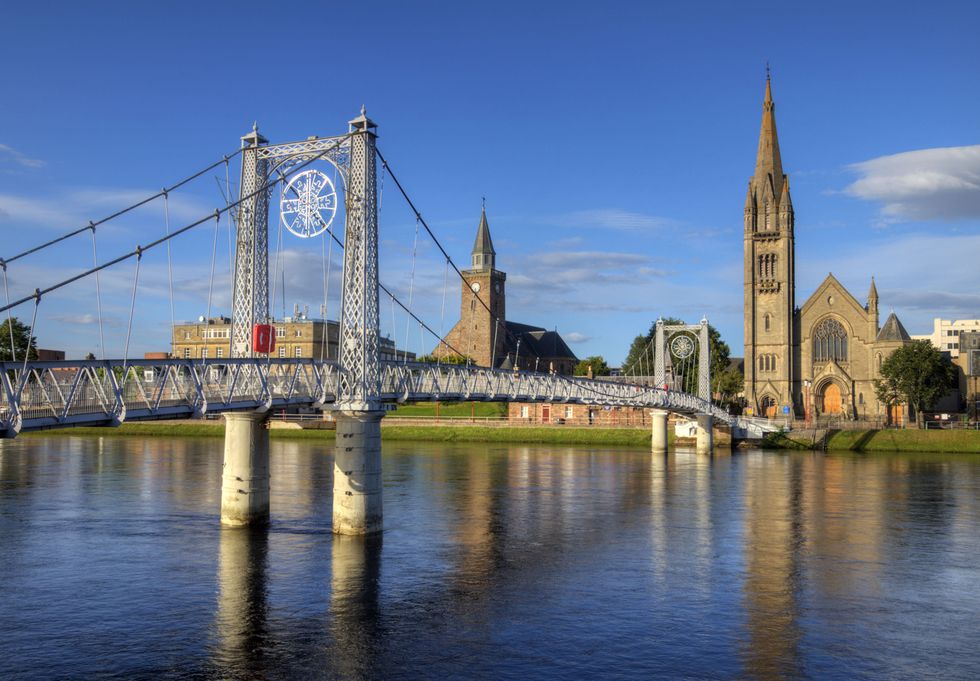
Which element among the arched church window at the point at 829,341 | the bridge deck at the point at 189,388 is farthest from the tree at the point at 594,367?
the bridge deck at the point at 189,388

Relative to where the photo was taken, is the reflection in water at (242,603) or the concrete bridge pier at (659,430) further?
the concrete bridge pier at (659,430)

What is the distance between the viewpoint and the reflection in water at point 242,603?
78.2 ft

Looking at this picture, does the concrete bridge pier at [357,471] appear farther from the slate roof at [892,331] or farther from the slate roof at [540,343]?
the slate roof at [540,343]

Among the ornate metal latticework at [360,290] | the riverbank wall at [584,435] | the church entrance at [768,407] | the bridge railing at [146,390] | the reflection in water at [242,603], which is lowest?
the reflection in water at [242,603]

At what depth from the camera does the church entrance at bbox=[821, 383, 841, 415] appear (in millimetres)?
110875

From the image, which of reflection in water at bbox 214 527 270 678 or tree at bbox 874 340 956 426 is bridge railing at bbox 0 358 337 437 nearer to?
reflection in water at bbox 214 527 270 678

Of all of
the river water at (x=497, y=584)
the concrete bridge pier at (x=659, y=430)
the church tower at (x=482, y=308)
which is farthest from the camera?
the church tower at (x=482, y=308)

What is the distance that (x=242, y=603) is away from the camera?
29297mm

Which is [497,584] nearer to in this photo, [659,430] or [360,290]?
[360,290]

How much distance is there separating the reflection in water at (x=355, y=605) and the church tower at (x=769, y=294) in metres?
84.2

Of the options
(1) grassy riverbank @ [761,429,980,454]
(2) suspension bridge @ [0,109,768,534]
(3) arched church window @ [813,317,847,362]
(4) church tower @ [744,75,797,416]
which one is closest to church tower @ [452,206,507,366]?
(4) church tower @ [744,75,797,416]

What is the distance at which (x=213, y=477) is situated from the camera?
209 feet

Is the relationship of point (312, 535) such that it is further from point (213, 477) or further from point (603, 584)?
point (213, 477)

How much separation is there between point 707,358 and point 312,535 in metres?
74.8
